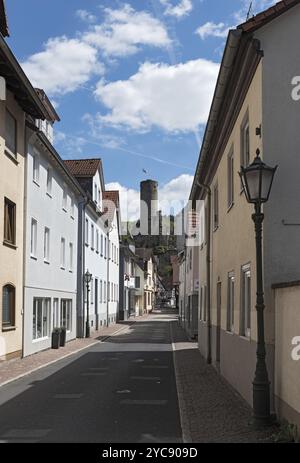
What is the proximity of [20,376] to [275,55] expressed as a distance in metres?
9.81

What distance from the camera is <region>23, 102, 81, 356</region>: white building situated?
20.9 meters

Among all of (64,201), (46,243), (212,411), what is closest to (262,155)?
(212,411)

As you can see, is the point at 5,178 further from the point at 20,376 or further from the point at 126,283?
the point at 126,283

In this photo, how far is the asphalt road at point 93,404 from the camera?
27.0 feet

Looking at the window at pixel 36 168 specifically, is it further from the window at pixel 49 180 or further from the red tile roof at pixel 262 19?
the red tile roof at pixel 262 19

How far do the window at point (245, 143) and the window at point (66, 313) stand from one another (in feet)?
57.0

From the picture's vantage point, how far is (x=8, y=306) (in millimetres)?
18594

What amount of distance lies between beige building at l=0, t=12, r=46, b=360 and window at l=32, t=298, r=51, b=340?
2.22 metres

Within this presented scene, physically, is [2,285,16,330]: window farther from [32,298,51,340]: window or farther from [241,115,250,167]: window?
[241,115,250,167]: window

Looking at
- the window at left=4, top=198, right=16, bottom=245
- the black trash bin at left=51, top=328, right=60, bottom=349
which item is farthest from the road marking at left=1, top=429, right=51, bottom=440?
the black trash bin at left=51, top=328, right=60, bottom=349

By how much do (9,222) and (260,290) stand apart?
11811 millimetres

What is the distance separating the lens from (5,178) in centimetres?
1791

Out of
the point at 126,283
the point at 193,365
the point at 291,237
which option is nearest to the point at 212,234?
the point at 193,365

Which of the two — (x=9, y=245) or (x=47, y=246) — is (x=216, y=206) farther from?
(x=47, y=246)
